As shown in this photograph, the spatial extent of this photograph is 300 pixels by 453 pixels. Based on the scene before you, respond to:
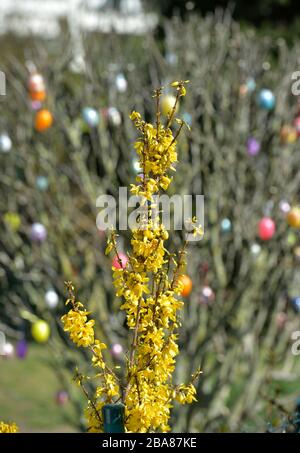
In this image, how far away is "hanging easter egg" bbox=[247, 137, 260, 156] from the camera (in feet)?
22.1

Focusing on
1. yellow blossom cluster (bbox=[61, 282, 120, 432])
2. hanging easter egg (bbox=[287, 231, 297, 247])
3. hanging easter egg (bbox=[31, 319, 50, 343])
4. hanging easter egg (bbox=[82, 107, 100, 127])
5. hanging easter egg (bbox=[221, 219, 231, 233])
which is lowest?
yellow blossom cluster (bbox=[61, 282, 120, 432])

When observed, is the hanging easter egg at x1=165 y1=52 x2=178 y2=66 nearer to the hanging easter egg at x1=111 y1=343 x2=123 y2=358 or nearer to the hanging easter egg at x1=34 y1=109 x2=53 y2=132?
the hanging easter egg at x1=34 y1=109 x2=53 y2=132

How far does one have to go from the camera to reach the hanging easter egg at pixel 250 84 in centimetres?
683

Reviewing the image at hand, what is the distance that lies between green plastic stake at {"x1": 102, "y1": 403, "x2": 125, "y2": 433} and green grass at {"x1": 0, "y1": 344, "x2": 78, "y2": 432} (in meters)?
5.54

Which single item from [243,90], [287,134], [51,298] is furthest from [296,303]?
[51,298]

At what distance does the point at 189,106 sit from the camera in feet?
21.2

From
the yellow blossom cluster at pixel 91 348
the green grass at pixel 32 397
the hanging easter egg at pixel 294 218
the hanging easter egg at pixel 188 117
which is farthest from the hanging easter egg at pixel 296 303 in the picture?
the yellow blossom cluster at pixel 91 348

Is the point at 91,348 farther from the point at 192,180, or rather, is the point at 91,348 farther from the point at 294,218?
the point at 192,180

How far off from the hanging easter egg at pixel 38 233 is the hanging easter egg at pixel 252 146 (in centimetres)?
180

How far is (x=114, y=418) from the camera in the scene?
2865 millimetres

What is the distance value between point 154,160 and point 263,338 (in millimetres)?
5648

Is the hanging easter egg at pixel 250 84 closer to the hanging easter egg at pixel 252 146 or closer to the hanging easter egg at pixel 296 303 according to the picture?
the hanging easter egg at pixel 252 146

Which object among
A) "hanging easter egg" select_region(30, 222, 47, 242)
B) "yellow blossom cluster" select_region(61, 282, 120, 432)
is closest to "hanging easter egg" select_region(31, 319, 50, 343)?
"hanging easter egg" select_region(30, 222, 47, 242)
